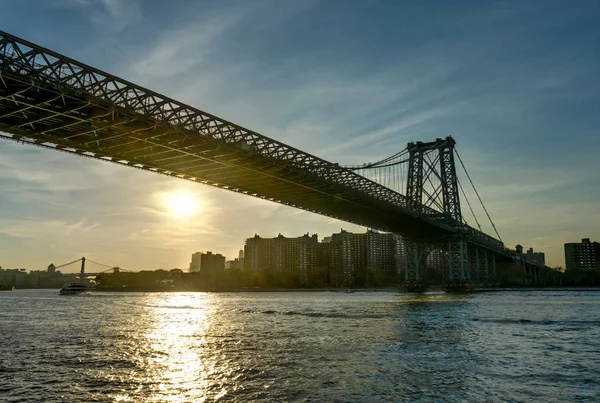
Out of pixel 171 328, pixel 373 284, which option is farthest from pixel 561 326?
pixel 373 284

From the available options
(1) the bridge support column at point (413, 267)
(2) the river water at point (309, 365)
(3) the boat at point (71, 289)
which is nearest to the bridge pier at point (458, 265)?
(1) the bridge support column at point (413, 267)

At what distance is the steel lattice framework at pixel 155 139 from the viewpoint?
37906mm

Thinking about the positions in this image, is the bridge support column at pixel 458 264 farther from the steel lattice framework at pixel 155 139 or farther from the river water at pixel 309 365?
the river water at pixel 309 365

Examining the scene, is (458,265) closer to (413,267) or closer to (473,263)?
(413,267)

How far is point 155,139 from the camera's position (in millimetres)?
49000

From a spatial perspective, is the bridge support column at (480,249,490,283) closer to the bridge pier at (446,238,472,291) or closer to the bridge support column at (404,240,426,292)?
the bridge support column at (404,240,426,292)

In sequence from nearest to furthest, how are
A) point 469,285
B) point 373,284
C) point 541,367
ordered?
point 541,367 < point 469,285 < point 373,284

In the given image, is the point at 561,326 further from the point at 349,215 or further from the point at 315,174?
the point at 349,215

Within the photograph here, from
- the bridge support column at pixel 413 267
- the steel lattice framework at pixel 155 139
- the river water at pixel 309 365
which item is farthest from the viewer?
the bridge support column at pixel 413 267

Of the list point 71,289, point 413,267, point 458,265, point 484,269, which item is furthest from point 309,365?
point 71,289

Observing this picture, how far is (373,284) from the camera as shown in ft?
570

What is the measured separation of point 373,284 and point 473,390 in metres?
162

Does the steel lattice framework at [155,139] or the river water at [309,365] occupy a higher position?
the steel lattice framework at [155,139]

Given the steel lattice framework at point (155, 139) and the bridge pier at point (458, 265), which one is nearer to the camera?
the steel lattice framework at point (155, 139)
